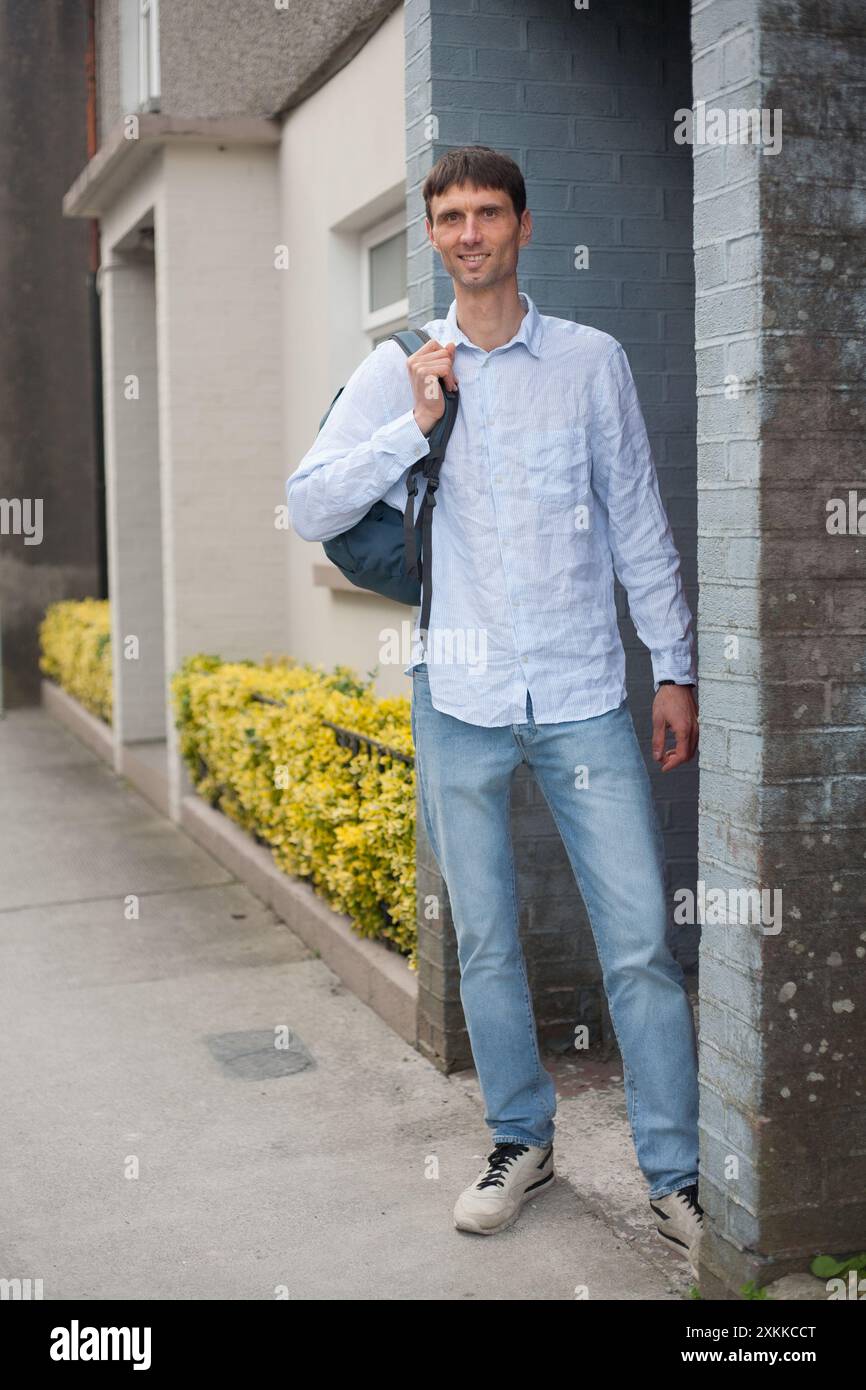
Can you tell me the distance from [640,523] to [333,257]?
4.71 meters

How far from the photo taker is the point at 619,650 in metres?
3.69

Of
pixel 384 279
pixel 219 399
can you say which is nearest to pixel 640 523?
pixel 384 279

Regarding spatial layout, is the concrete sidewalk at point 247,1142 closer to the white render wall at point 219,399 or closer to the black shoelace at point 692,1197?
the black shoelace at point 692,1197

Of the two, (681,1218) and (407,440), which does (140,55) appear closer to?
(407,440)


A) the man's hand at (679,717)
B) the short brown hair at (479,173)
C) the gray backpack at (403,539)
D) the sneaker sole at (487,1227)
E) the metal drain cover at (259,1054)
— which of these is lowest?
the metal drain cover at (259,1054)

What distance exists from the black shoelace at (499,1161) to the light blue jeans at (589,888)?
0.67ft

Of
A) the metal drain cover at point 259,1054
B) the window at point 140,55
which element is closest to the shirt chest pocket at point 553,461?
the metal drain cover at point 259,1054

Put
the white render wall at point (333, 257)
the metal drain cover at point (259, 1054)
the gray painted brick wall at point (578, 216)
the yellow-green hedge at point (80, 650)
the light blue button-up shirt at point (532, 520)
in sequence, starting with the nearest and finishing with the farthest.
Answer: the light blue button-up shirt at point (532, 520) → the gray painted brick wall at point (578, 216) → the metal drain cover at point (259, 1054) → the white render wall at point (333, 257) → the yellow-green hedge at point (80, 650)

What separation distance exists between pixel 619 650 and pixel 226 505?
5649mm

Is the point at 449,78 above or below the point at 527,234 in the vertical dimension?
above

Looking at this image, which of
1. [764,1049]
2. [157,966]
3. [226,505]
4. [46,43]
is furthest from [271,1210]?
[46,43]

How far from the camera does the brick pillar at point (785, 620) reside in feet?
9.59
